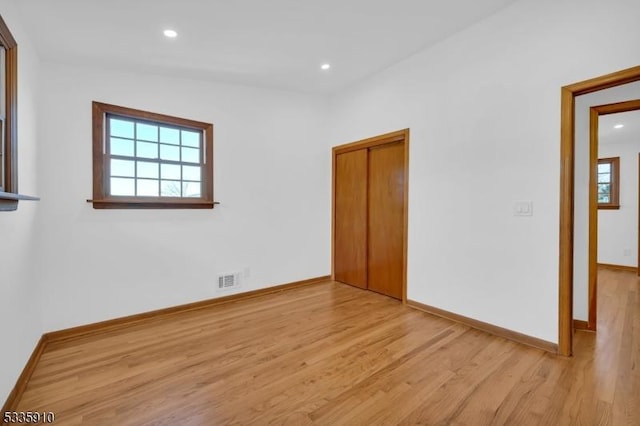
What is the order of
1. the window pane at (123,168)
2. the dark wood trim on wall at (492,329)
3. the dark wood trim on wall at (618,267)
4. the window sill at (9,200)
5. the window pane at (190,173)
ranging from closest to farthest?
the window sill at (9,200) < the dark wood trim on wall at (492,329) < the window pane at (123,168) < the window pane at (190,173) < the dark wood trim on wall at (618,267)

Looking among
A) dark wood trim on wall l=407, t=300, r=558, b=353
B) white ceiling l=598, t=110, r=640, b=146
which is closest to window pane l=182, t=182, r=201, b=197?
dark wood trim on wall l=407, t=300, r=558, b=353

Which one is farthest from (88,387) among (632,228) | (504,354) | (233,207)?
(632,228)

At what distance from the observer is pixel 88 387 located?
1.86 m

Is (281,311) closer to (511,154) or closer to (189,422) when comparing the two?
(189,422)

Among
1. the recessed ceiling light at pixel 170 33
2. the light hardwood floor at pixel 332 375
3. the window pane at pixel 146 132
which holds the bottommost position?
the light hardwood floor at pixel 332 375

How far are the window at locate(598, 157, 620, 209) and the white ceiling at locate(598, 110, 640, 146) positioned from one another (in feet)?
1.35

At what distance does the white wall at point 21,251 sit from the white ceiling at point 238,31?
34cm

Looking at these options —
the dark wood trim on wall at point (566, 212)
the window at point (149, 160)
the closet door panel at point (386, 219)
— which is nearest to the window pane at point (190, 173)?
the window at point (149, 160)

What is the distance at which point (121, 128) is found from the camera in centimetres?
295

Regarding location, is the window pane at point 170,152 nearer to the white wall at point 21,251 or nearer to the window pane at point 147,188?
the window pane at point 147,188

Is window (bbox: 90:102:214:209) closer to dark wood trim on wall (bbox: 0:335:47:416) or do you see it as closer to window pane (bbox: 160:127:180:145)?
window pane (bbox: 160:127:180:145)

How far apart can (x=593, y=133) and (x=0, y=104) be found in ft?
15.4

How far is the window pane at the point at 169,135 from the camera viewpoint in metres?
3.18

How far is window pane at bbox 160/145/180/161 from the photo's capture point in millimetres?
3172
